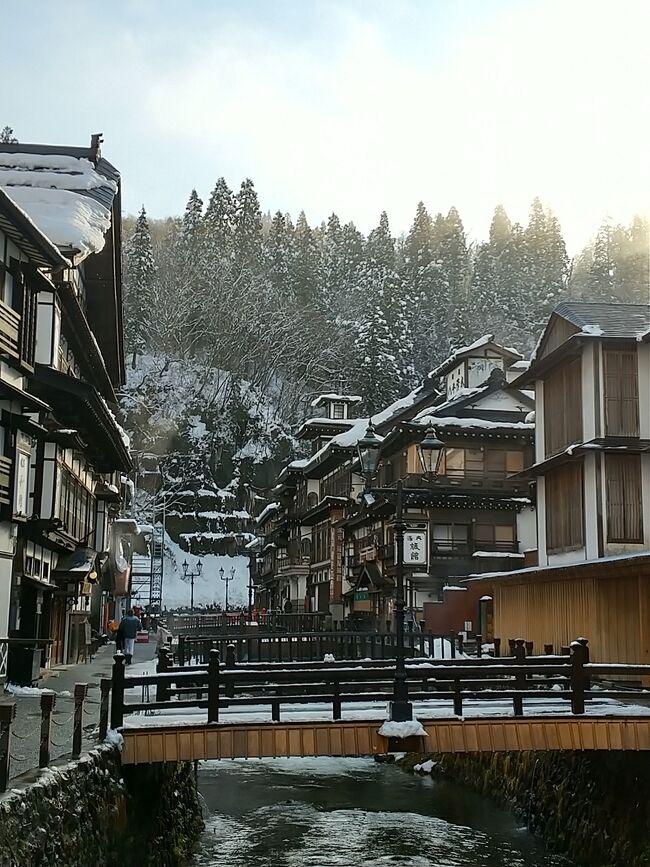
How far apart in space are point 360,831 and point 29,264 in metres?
14.8

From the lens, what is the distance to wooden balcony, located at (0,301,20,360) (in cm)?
1847

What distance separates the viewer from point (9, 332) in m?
19.0

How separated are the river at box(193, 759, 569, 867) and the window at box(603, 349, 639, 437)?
11.2m

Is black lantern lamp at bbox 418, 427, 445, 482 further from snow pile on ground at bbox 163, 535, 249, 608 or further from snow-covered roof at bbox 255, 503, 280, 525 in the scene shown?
snow pile on ground at bbox 163, 535, 249, 608

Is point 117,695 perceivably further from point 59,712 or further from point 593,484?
point 593,484

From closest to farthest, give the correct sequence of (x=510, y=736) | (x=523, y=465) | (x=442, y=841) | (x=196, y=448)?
(x=510, y=736) → (x=442, y=841) → (x=523, y=465) → (x=196, y=448)

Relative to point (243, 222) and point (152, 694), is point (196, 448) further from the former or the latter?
point (152, 694)

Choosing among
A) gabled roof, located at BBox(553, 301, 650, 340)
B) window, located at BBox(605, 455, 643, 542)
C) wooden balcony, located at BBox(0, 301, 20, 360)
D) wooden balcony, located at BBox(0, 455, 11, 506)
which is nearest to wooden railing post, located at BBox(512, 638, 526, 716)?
window, located at BBox(605, 455, 643, 542)

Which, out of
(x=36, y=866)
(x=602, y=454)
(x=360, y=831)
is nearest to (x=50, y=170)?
(x=602, y=454)

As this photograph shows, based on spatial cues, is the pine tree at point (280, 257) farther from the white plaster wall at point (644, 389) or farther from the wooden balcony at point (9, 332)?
the wooden balcony at point (9, 332)

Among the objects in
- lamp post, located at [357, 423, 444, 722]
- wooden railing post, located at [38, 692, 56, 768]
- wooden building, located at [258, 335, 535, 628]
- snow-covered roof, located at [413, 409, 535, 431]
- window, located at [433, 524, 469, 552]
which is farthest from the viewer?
snow-covered roof, located at [413, 409, 535, 431]

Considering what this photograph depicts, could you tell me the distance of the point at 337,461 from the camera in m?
57.6

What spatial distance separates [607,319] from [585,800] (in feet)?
48.2

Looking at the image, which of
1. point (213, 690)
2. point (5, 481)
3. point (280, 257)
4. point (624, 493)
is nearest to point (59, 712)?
point (213, 690)
